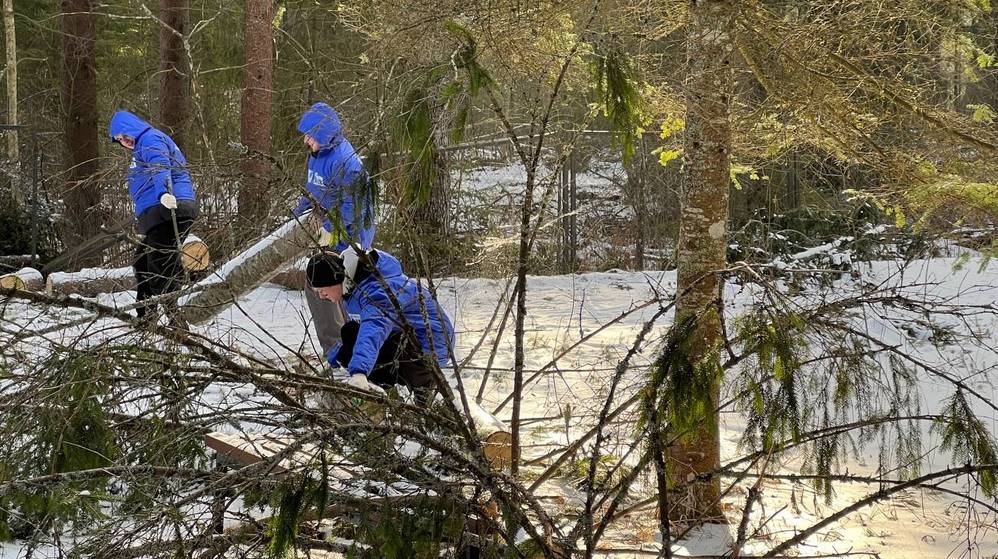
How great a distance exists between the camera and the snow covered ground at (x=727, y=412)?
2.92m

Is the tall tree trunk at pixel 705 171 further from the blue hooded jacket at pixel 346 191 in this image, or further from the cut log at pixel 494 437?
the blue hooded jacket at pixel 346 191

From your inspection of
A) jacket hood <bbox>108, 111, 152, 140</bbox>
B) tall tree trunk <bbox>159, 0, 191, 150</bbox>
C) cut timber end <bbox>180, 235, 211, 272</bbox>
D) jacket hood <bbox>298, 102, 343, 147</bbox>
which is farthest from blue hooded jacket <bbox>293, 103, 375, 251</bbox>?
tall tree trunk <bbox>159, 0, 191, 150</bbox>

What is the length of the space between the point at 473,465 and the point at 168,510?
72cm

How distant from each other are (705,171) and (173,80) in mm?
8848

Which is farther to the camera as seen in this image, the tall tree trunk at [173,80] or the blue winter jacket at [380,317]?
the tall tree trunk at [173,80]

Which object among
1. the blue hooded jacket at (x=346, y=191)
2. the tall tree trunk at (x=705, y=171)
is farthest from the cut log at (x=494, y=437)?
the blue hooded jacket at (x=346, y=191)

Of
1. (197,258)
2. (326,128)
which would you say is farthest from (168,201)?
(326,128)

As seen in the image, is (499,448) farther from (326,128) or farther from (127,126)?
(127,126)

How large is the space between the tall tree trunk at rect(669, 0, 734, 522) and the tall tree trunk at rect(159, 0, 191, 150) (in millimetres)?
8292

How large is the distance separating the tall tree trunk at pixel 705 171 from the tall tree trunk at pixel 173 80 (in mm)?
8292

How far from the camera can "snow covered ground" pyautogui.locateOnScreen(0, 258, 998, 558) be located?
9.59 feet

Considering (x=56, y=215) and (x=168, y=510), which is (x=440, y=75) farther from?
(x=56, y=215)

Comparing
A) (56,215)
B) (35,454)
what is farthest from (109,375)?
(56,215)

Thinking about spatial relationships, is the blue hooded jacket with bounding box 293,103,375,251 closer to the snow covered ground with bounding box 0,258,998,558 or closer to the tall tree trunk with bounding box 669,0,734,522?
the snow covered ground with bounding box 0,258,998,558
